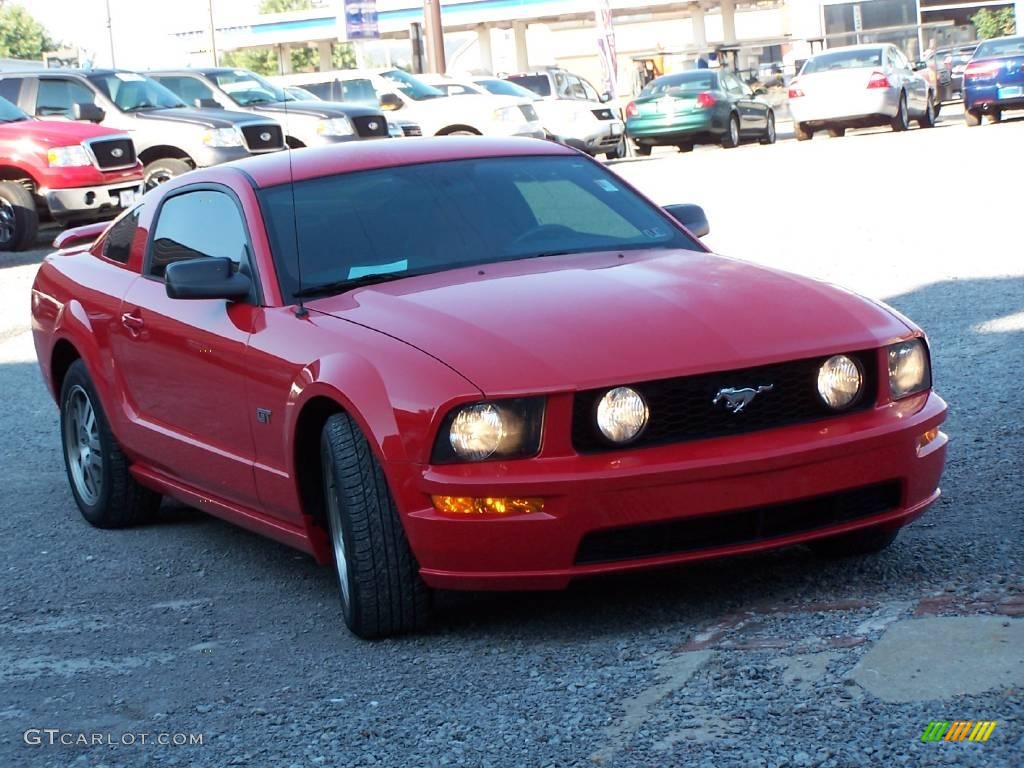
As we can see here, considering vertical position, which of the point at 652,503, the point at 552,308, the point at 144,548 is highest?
the point at 552,308

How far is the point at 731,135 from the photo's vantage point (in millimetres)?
30922

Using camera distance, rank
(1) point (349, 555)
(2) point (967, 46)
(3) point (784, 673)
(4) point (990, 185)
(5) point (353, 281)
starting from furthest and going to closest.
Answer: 1. (2) point (967, 46)
2. (4) point (990, 185)
3. (5) point (353, 281)
4. (1) point (349, 555)
5. (3) point (784, 673)

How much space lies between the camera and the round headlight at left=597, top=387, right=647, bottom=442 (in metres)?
4.36

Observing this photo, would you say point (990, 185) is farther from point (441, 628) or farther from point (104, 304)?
point (441, 628)

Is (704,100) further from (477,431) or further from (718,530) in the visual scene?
(477,431)

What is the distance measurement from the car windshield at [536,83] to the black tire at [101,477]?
2647cm

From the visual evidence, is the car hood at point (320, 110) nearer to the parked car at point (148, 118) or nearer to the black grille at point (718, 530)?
the parked car at point (148, 118)

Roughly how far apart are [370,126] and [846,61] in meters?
9.46

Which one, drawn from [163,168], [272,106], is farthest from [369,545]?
[272,106]

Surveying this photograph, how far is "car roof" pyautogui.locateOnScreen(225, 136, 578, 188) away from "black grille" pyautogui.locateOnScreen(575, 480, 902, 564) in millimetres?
1927

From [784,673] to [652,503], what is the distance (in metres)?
0.58

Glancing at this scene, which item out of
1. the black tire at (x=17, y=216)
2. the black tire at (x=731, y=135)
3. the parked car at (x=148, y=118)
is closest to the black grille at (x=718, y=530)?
the black tire at (x=17, y=216)

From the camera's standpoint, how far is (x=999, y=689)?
3.69 metres

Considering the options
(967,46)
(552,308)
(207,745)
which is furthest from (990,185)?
(967,46)
